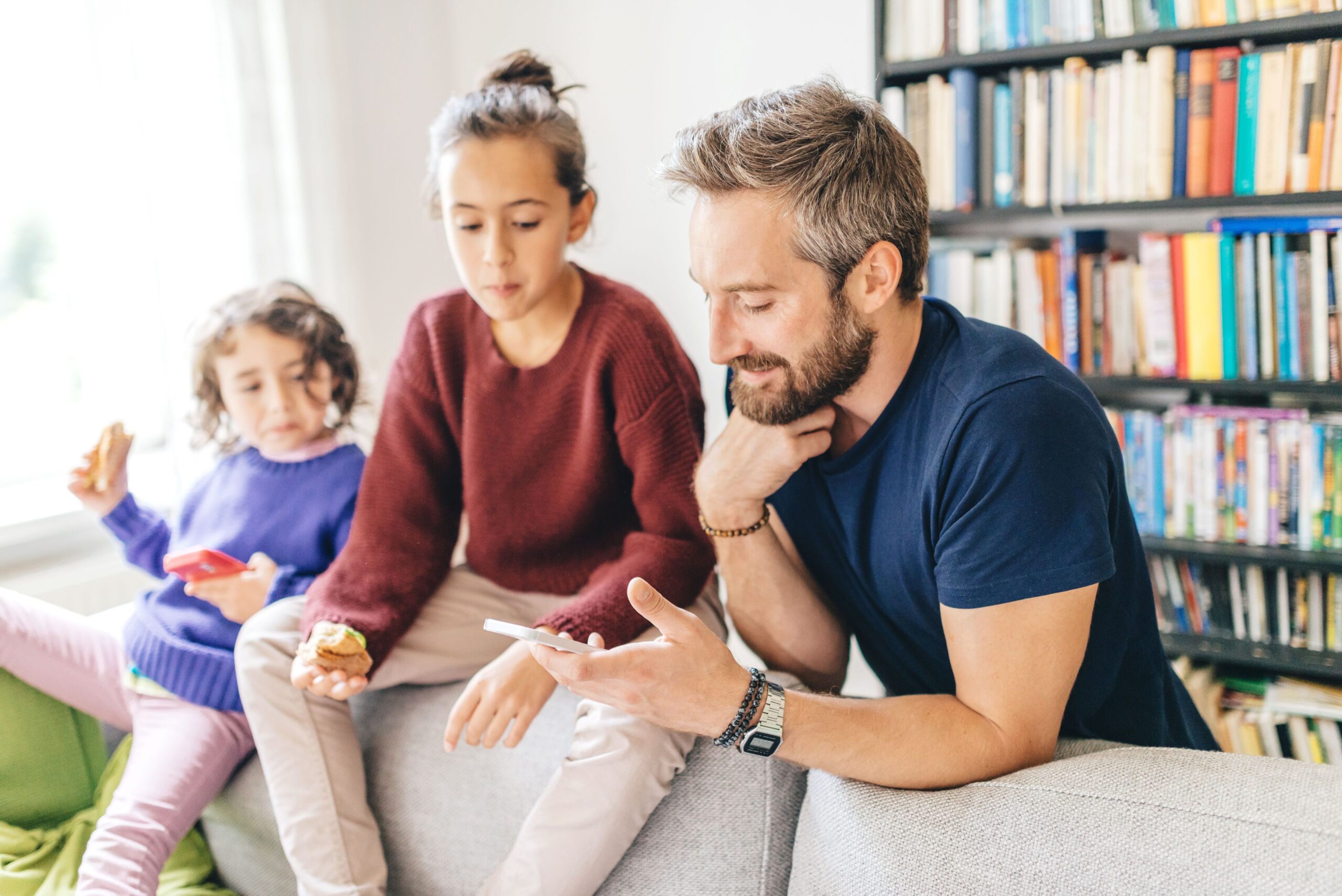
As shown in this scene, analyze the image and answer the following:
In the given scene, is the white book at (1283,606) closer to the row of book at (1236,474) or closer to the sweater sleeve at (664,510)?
the row of book at (1236,474)

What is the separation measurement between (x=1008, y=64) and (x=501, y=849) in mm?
1856

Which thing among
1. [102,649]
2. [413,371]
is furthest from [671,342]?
[102,649]

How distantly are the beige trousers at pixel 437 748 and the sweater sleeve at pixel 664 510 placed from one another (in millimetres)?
78

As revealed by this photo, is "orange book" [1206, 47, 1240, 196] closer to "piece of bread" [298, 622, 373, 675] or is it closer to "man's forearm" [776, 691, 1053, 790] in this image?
"man's forearm" [776, 691, 1053, 790]

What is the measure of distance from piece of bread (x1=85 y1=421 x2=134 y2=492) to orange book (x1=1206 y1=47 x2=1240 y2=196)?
6.76ft

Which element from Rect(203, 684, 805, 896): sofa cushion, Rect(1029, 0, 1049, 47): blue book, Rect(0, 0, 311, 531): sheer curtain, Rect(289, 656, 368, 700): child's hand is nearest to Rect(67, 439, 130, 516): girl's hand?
Rect(0, 0, 311, 531): sheer curtain

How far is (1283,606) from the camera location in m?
2.01

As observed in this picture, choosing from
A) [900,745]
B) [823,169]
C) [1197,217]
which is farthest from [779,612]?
[1197,217]

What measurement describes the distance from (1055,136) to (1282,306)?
54 centimetres

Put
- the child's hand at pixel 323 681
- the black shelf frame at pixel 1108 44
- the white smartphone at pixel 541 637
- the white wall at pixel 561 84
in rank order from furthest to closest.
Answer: the white wall at pixel 561 84 < the black shelf frame at pixel 1108 44 < the child's hand at pixel 323 681 < the white smartphone at pixel 541 637

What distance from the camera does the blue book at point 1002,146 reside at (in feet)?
6.77

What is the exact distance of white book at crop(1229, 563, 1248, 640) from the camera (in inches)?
80.4

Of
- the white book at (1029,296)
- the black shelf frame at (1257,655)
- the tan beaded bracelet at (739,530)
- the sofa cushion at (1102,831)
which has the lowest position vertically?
the black shelf frame at (1257,655)

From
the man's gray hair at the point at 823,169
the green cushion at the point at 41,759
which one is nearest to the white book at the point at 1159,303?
the man's gray hair at the point at 823,169
